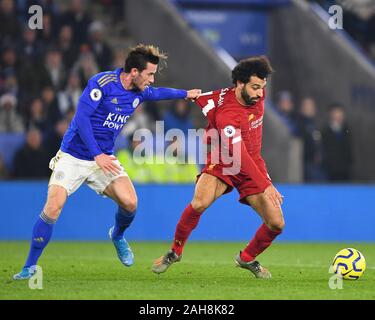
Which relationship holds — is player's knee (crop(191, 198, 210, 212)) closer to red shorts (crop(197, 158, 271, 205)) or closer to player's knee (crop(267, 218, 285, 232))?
red shorts (crop(197, 158, 271, 205))

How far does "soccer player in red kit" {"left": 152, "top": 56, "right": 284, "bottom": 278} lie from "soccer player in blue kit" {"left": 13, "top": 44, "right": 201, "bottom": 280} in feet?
1.55

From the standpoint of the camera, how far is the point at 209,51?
18.1m

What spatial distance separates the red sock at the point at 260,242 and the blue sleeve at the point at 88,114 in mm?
1754

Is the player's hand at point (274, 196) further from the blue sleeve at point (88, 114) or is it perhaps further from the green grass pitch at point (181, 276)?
the blue sleeve at point (88, 114)

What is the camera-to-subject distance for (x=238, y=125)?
970 centimetres

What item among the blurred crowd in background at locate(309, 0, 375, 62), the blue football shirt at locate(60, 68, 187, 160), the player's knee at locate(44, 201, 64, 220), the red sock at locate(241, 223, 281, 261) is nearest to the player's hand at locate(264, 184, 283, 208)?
the red sock at locate(241, 223, 281, 261)

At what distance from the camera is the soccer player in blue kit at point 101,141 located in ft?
30.4

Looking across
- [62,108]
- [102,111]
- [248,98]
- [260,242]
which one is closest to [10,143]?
[62,108]

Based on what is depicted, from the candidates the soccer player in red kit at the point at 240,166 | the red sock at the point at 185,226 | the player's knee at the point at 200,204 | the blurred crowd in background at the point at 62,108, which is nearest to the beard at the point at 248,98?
the soccer player in red kit at the point at 240,166

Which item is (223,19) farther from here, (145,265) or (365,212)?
(145,265)

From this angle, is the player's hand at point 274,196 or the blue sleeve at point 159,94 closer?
the player's hand at point 274,196

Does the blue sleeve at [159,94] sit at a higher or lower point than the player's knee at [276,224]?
higher
